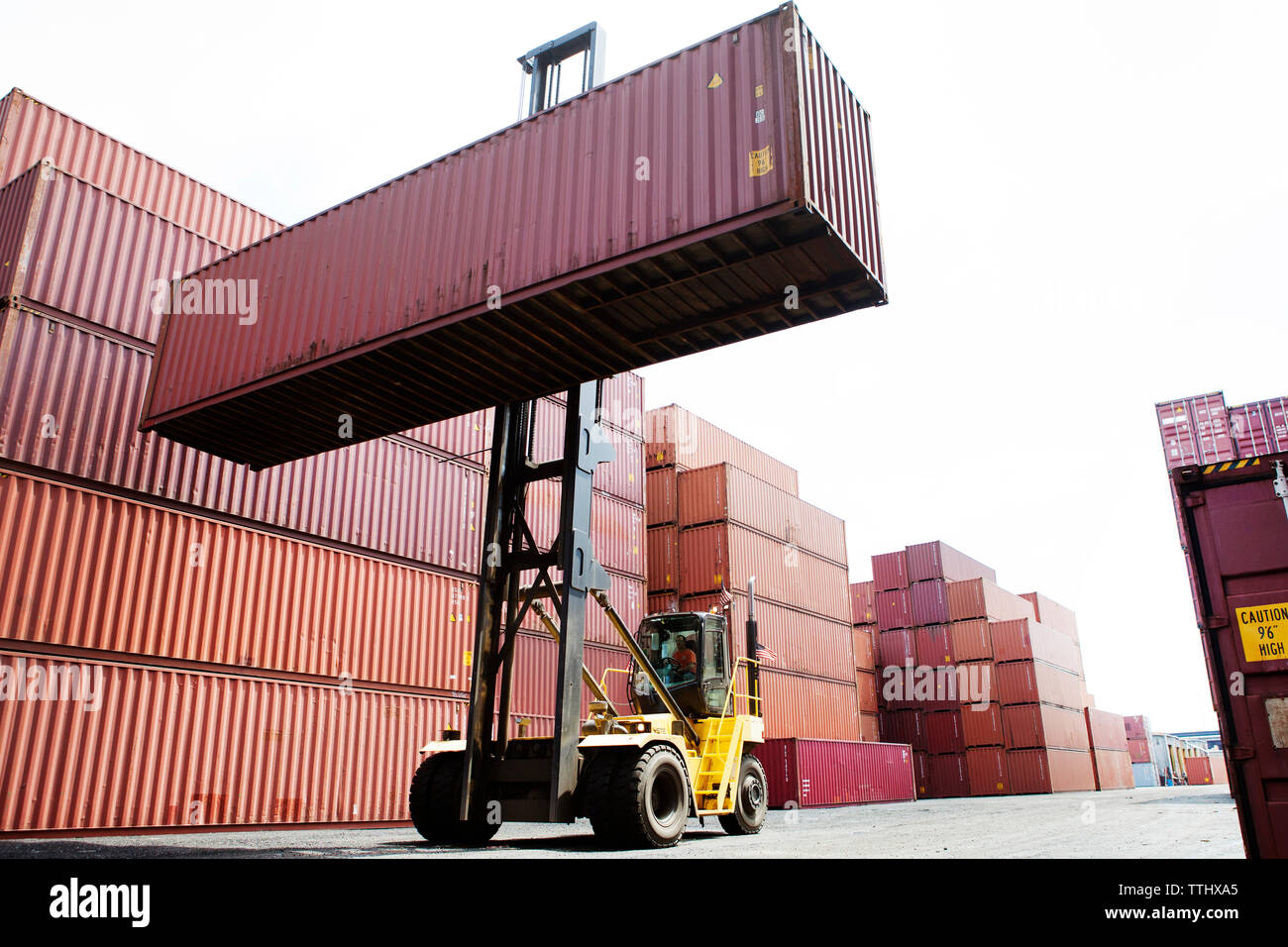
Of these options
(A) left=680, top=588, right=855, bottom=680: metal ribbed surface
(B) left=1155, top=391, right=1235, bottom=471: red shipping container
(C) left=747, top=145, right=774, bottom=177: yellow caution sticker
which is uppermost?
(B) left=1155, top=391, right=1235, bottom=471: red shipping container

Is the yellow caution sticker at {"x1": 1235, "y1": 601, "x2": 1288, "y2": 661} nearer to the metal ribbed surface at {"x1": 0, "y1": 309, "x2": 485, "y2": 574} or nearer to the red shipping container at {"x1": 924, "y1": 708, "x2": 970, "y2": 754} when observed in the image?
the metal ribbed surface at {"x1": 0, "y1": 309, "x2": 485, "y2": 574}

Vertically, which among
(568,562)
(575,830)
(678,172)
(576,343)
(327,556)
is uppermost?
(678,172)

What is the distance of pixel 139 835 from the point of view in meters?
9.68

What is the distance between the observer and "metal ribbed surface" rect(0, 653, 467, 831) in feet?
29.8

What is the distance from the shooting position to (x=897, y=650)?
33.8 m

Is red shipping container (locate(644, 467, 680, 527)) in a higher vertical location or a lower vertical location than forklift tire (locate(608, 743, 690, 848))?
higher

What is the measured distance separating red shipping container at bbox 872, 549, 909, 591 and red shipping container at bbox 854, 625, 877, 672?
6.94 feet

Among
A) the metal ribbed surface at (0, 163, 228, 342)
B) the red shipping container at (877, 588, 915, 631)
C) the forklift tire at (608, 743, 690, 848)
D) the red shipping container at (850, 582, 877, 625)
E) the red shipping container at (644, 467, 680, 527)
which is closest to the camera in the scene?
the forklift tire at (608, 743, 690, 848)

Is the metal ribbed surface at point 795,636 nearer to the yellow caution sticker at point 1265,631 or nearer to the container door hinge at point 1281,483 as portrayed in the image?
the yellow caution sticker at point 1265,631

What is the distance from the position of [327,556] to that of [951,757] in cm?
2627

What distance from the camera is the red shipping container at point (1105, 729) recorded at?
40.5 metres

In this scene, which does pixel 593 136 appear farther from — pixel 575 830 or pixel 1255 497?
pixel 575 830

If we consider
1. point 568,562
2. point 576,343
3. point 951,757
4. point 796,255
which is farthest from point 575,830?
point 951,757

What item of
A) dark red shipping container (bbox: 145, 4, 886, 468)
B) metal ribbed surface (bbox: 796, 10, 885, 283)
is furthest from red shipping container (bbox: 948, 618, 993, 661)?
metal ribbed surface (bbox: 796, 10, 885, 283)
